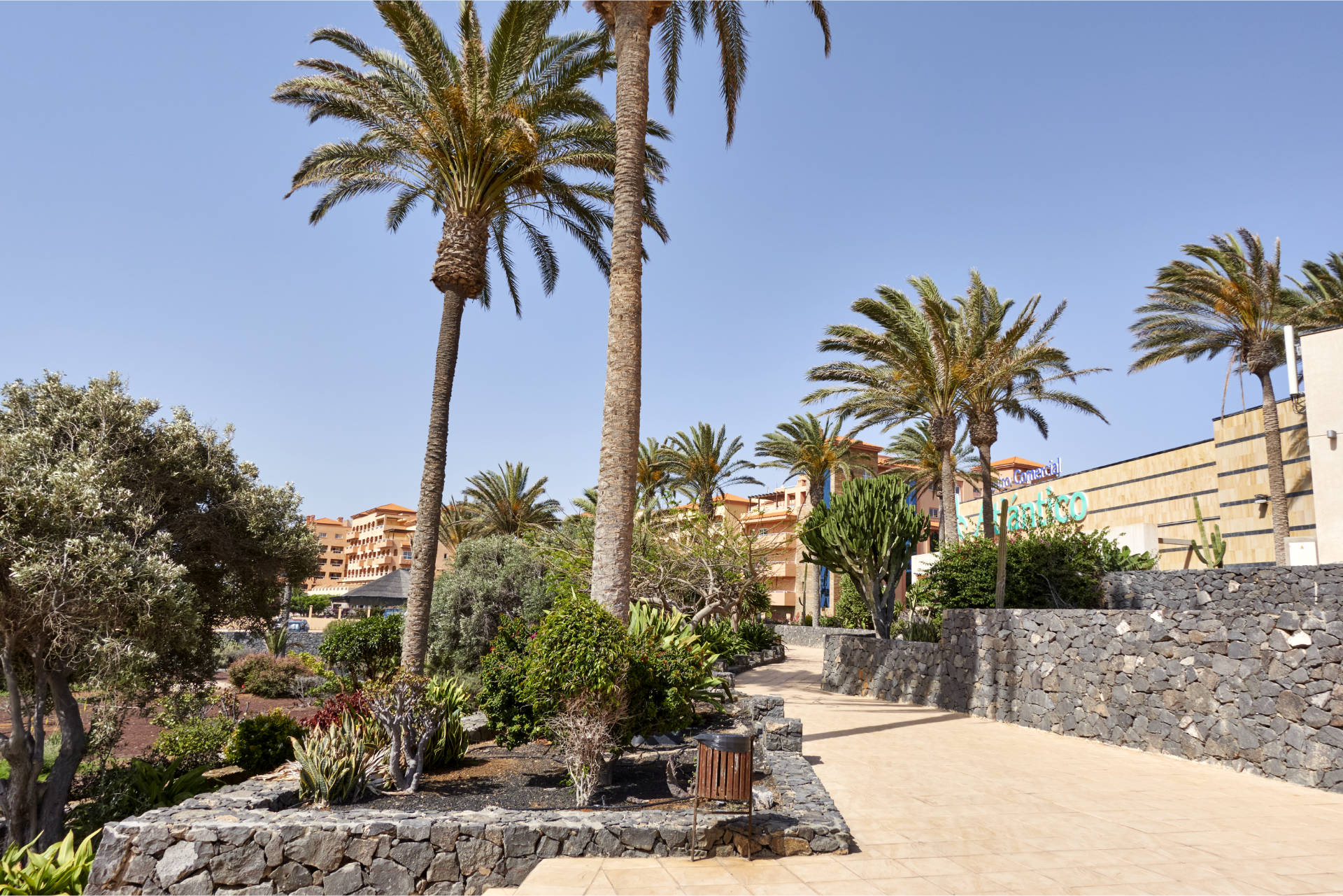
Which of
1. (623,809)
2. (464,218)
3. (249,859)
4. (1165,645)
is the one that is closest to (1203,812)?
(1165,645)

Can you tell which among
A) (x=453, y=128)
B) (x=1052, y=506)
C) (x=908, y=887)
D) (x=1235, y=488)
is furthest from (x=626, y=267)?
(x=1052, y=506)

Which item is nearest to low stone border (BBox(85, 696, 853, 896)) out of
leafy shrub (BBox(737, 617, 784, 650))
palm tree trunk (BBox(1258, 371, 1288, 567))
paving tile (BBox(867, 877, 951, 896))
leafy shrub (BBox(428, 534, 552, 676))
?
paving tile (BBox(867, 877, 951, 896))

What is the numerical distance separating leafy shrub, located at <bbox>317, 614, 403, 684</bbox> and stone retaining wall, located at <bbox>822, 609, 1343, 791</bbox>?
12044 millimetres

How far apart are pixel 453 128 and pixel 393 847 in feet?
40.1

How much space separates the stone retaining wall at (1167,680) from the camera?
9.06m

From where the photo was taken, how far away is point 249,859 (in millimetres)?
6141

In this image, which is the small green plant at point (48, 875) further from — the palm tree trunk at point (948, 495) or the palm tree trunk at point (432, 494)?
the palm tree trunk at point (948, 495)

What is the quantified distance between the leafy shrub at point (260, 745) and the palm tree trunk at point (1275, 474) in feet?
88.0

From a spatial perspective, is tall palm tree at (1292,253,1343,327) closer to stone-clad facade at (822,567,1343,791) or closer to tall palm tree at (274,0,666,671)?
stone-clad facade at (822,567,1343,791)

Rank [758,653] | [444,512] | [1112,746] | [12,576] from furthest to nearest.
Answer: [444,512] → [758,653] → [1112,746] → [12,576]

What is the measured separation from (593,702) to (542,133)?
1162 centimetres

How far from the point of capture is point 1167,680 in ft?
35.2

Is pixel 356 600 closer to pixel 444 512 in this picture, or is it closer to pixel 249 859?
pixel 444 512

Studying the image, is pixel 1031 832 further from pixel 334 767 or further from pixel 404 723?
pixel 334 767
